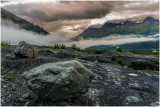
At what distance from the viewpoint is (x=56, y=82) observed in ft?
21.3

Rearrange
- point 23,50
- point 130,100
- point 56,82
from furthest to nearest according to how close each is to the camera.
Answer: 1. point 23,50
2. point 130,100
3. point 56,82

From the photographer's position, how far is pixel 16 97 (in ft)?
24.9

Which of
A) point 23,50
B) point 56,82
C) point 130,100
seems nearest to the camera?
point 56,82

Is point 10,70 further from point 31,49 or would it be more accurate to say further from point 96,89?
point 96,89

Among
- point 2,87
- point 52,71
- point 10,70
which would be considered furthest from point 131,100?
point 10,70

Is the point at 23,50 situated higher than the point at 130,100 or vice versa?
the point at 23,50

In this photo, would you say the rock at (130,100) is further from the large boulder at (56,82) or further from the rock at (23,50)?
the rock at (23,50)

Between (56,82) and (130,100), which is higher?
(56,82)

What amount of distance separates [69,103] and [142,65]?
1006 inches

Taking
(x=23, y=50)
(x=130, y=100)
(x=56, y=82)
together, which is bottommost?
(x=130, y=100)

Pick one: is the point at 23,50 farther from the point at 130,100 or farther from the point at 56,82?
the point at 130,100

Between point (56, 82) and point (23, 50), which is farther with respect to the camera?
point (23, 50)

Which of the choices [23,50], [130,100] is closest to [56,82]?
[130,100]

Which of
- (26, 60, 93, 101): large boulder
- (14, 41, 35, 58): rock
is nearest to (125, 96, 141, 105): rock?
(26, 60, 93, 101): large boulder
